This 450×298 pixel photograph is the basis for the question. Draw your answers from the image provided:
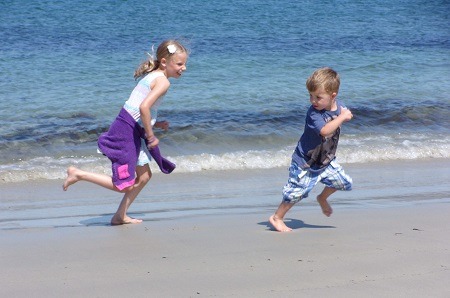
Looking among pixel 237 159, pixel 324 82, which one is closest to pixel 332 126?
pixel 324 82

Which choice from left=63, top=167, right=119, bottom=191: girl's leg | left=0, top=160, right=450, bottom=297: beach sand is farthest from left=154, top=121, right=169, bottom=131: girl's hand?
left=0, top=160, right=450, bottom=297: beach sand

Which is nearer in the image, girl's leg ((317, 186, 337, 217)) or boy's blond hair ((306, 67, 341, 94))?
boy's blond hair ((306, 67, 341, 94))

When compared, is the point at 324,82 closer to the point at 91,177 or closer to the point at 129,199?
the point at 129,199

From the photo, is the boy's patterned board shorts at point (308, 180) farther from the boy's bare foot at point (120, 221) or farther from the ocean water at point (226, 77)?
the ocean water at point (226, 77)

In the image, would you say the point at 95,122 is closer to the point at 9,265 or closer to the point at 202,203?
the point at 202,203

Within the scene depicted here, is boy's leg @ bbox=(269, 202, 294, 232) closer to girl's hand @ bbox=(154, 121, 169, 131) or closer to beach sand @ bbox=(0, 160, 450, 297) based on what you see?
beach sand @ bbox=(0, 160, 450, 297)

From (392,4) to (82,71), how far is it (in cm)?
1272

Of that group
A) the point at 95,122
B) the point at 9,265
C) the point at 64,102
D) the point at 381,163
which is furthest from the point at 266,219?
the point at 64,102

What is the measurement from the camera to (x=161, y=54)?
5.38 metres

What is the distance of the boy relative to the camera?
4.97 meters

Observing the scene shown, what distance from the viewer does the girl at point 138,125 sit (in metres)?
5.28

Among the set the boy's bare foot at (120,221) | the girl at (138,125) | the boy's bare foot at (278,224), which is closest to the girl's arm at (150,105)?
the girl at (138,125)

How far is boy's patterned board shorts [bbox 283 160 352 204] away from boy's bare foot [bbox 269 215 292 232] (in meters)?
0.14

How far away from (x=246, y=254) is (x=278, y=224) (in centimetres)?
73
